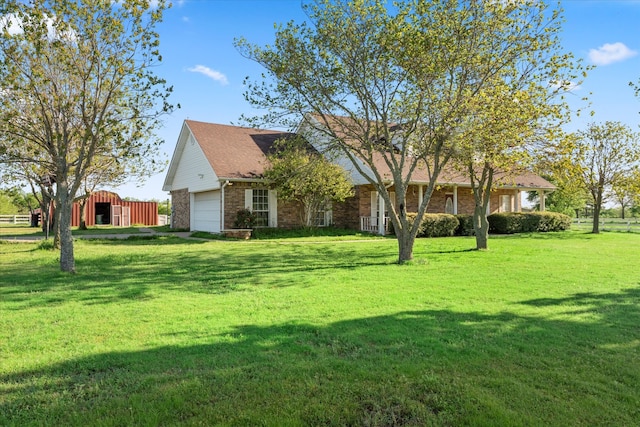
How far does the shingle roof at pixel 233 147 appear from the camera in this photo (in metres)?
20.7

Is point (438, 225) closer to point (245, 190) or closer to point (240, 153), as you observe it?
point (245, 190)

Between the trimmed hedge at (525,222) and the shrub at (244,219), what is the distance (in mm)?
12963

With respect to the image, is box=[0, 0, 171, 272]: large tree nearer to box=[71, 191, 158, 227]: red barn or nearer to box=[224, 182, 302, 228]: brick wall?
box=[224, 182, 302, 228]: brick wall

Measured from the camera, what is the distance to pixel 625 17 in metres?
8.98

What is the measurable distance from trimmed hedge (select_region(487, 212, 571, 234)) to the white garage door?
48.2ft

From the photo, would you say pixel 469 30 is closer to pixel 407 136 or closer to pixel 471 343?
pixel 407 136

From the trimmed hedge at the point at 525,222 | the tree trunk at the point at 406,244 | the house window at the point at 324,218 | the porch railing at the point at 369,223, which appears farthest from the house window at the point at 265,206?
the trimmed hedge at the point at 525,222

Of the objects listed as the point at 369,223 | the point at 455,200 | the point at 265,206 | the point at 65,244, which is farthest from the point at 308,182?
the point at 65,244

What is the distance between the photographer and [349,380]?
3.61m

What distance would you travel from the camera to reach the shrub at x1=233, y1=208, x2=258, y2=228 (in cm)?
2017

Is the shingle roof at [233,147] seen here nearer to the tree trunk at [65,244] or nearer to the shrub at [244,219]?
the shrub at [244,219]

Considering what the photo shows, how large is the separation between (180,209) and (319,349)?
23902mm

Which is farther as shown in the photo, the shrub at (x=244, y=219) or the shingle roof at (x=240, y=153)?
the shingle roof at (x=240, y=153)

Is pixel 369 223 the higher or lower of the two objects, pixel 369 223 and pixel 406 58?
the lower
